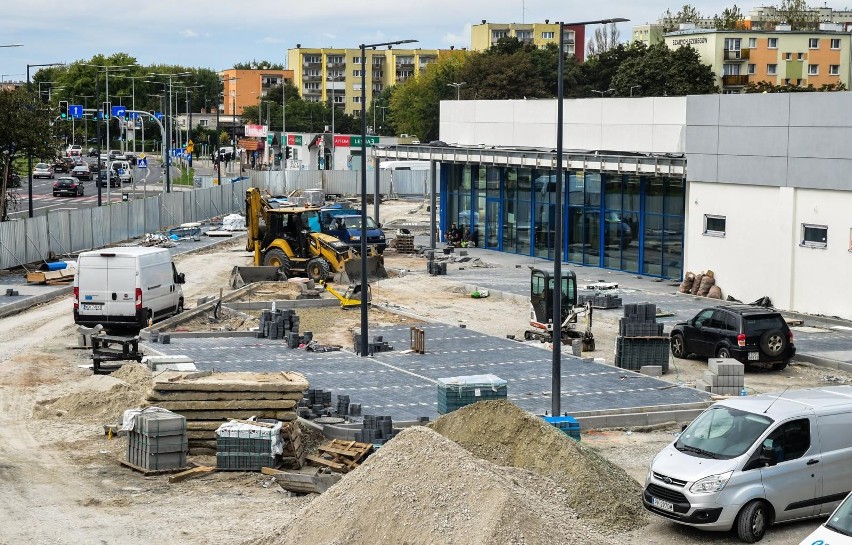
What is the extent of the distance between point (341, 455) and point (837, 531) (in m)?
8.28

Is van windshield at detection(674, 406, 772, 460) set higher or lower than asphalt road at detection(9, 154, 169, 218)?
higher

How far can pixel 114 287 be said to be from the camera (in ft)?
98.2

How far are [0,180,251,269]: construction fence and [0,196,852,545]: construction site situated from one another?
922cm

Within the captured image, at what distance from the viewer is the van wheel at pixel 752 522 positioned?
15.3m

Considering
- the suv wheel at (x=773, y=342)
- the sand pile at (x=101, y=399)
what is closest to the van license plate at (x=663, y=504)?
the sand pile at (x=101, y=399)

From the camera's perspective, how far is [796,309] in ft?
118

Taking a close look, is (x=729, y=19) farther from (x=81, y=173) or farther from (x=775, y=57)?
(x=81, y=173)

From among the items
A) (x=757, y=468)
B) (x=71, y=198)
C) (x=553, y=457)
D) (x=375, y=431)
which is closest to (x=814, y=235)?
(x=375, y=431)

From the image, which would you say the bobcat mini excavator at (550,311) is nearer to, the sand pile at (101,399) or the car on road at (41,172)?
the sand pile at (101,399)

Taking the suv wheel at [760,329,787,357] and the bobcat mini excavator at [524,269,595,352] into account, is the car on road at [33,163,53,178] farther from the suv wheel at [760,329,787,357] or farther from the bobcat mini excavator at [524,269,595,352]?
the suv wheel at [760,329,787,357]

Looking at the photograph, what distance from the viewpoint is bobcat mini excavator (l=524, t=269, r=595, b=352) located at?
3084 centimetres

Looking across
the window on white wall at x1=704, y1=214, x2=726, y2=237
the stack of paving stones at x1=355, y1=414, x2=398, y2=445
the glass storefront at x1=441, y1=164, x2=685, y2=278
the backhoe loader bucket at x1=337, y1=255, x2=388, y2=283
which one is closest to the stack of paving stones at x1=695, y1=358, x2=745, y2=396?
the stack of paving stones at x1=355, y1=414, x2=398, y2=445

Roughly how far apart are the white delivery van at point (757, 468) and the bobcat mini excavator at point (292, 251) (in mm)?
25749

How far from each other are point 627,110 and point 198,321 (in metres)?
19.7
